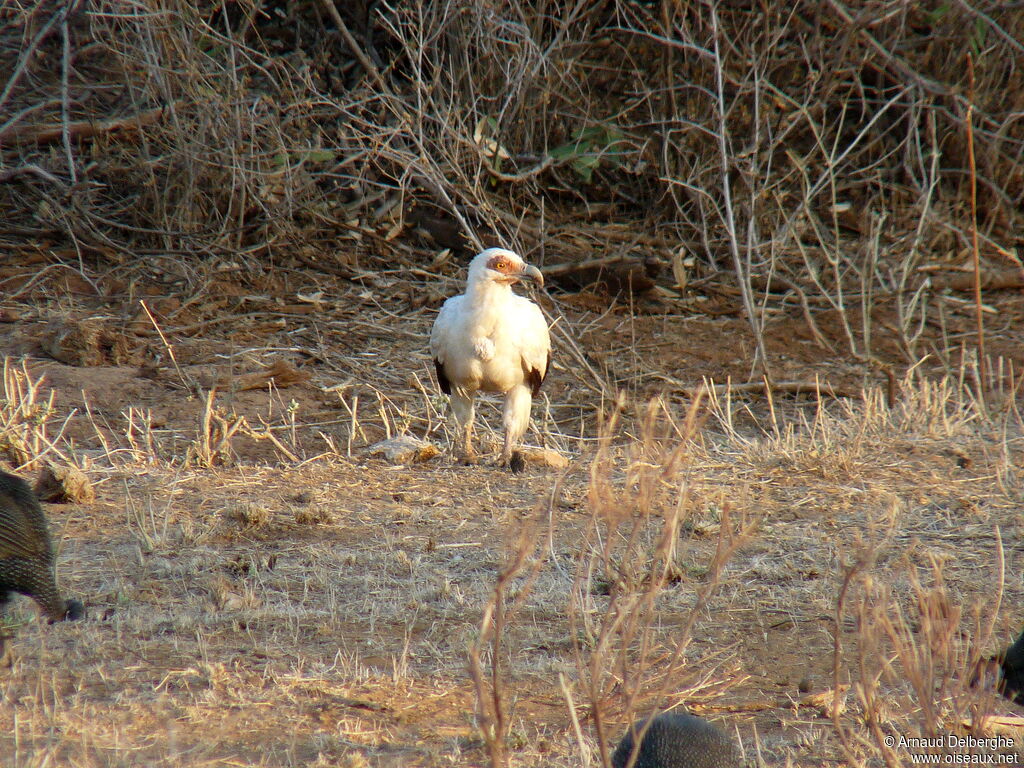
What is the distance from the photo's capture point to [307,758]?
2930mm

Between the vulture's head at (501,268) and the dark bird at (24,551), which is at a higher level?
the vulture's head at (501,268)

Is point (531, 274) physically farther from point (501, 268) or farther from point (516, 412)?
point (516, 412)

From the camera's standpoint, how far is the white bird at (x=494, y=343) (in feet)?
22.5

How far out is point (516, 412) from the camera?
23.4 ft

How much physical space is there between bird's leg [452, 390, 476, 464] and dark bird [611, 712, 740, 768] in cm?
416

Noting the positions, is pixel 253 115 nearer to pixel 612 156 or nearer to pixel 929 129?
pixel 612 156

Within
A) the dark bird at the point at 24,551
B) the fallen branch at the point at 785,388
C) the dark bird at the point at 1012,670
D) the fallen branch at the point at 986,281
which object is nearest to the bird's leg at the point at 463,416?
the fallen branch at the point at 785,388

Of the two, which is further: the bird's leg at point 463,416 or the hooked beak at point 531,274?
the bird's leg at point 463,416

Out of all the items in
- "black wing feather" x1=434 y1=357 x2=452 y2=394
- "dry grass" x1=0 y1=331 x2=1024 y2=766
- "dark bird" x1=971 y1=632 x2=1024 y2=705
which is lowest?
"dry grass" x1=0 y1=331 x2=1024 y2=766

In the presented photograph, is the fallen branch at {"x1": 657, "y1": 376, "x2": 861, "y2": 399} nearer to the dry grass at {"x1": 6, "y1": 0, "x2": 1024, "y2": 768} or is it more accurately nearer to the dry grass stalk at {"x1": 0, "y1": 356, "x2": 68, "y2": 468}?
the dry grass at {"x1": 6, "y1": 0, "x2": 1024, "y2": 768}

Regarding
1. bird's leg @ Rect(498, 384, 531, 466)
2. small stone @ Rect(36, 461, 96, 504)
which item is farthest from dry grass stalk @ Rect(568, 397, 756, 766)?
small stone @ Rect(36, 461, 96, 504)

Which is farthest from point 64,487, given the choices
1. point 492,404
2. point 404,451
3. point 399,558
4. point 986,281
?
point 986,281

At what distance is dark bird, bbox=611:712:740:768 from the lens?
269 cm

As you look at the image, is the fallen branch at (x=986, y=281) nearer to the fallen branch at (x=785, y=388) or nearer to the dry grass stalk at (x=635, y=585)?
the fallen branch at (x=785, y=388)
